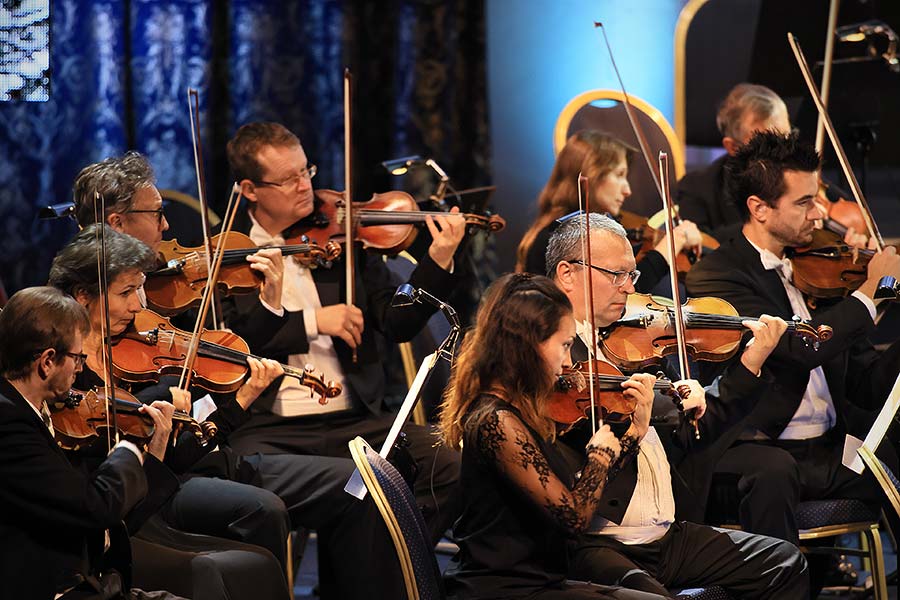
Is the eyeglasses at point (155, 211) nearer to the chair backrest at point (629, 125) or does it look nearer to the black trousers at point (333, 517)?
the black trousers at point (333, 517)

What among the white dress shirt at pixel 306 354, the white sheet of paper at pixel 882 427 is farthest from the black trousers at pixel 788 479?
the white dress shirt at pixel 306 354

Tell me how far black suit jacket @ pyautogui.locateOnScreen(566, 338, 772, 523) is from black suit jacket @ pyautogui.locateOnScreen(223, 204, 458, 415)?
0.87m

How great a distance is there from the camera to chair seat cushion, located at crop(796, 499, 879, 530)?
3451 mm

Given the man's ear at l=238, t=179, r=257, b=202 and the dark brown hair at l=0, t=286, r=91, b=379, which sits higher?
the man's ear at l=238, t=179, r=257, b=202

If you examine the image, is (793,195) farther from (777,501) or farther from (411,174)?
(411,174)

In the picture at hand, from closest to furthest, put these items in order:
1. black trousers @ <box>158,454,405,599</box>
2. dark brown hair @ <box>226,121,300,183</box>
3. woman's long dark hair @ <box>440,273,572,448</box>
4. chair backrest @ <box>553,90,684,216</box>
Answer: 1. woman's long dark hair @ <box>440,273,572,448</box>
2. black trousers @ <box>158,454,405,599</box>
3. dark brown hair @ <box>226,121,300,183</box>
4. chair backrest @ <box>553,90,684,216</box>

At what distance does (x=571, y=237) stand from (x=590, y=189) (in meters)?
0.95

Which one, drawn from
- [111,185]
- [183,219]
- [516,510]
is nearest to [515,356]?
[516,510]

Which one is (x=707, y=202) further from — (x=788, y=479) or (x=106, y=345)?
(x=106, y=345)

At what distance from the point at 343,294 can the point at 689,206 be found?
1428 millimetres

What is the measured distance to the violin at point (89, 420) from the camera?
9.22ft

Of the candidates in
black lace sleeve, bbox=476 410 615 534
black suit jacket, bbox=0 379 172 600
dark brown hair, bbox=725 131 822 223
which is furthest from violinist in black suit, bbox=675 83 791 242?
black suit jacket, bbox=0 379 172 600

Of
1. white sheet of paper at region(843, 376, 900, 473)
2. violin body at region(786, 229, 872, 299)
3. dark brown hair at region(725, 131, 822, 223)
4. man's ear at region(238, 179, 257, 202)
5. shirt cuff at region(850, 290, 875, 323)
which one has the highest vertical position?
dark brown hair at region(725, 131, 822, 223)

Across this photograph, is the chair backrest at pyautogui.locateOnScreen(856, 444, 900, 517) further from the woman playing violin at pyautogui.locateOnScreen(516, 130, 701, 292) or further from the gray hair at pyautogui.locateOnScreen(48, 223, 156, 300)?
the gray hair at pyautogui.locateOnScreen(48, 223, 156, 300)
